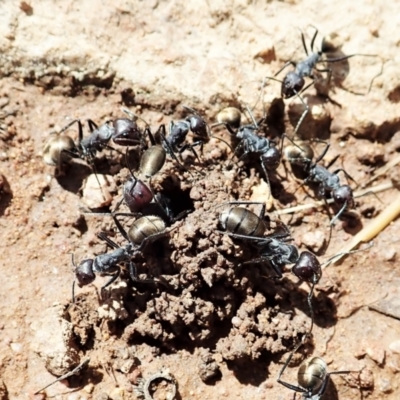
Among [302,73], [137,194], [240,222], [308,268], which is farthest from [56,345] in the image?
[302,73]

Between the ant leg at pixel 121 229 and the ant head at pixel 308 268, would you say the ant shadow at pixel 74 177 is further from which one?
the ant head at pixel 308 268

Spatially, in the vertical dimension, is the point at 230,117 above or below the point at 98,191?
above

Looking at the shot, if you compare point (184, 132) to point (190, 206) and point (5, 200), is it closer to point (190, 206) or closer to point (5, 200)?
point (190, 206)

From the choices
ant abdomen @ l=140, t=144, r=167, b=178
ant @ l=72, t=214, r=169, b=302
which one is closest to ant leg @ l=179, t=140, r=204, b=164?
ant abdomen @ l=140, t=144, r=167, b=178

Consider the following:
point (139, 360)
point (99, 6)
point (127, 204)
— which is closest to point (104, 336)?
point (139, 360)

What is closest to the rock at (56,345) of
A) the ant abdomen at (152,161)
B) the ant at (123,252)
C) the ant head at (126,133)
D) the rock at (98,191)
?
the ant at (123,252)

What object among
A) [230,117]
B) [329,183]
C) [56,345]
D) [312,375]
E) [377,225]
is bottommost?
[56,345]
